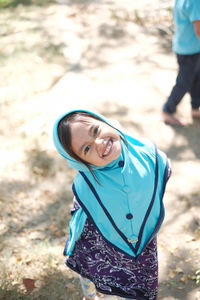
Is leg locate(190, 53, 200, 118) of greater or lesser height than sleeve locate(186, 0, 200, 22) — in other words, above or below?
below

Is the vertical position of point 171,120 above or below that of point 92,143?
below

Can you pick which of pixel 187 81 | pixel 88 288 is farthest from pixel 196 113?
pixel 88 288

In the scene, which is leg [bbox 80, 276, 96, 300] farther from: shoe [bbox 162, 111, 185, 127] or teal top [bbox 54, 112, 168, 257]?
shoe [bbox 162, 111, 185, 127]

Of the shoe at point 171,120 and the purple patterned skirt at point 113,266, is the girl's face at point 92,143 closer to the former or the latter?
the purple patterned skirt at point 113,266

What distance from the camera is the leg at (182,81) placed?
3688mm

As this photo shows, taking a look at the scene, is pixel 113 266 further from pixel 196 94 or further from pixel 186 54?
pixel 196 94

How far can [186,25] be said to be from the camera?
3.47 meters

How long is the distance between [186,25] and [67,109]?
155 centimetres

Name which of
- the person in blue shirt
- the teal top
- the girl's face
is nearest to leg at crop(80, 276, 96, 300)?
the teal top

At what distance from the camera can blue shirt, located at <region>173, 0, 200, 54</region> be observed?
3.20 metres

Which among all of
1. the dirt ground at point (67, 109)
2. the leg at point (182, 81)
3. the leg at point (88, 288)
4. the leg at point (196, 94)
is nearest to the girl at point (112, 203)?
the leg at point (88, 288)

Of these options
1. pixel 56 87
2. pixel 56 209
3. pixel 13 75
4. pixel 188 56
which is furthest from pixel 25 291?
pixel 13 75

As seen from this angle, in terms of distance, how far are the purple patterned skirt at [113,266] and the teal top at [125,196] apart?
72mm

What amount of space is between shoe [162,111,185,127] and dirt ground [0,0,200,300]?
0.24 ft
